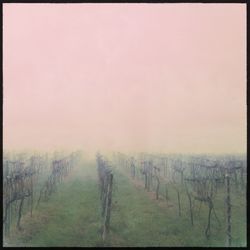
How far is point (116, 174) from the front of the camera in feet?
12.6

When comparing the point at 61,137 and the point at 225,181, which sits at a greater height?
the point at 61,137

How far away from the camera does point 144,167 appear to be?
3.81 m

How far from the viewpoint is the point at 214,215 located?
380 centimetres

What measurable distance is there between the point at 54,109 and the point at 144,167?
70 cm

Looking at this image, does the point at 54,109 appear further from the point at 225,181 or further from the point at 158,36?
the point at 225,181

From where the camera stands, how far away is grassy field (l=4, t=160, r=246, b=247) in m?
3.80

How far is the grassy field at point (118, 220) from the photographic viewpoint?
3.80 meters

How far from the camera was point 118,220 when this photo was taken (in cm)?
380

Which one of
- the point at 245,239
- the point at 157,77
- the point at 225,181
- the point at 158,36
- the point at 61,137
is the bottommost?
the point at 245,239

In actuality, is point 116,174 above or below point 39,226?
above

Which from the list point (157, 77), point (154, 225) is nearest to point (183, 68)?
point (157, 77)

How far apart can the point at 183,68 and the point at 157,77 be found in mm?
180

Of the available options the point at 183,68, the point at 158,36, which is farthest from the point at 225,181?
the point at 158,36

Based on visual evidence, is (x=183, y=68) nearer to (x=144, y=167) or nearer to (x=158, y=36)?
(x=158, y=36)
